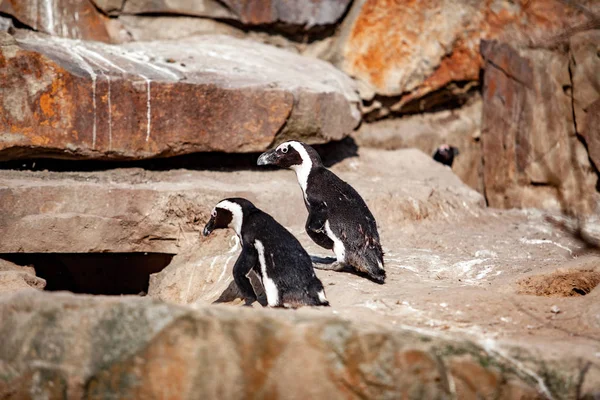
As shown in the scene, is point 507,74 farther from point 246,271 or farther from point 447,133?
point 246,271

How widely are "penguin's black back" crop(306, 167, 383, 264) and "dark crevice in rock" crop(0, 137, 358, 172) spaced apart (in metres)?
1.59

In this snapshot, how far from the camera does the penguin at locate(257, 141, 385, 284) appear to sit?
5230 millimetres

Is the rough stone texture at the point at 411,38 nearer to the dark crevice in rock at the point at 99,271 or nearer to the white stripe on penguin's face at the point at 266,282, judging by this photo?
the dark crevice in rock at the point at 99,271

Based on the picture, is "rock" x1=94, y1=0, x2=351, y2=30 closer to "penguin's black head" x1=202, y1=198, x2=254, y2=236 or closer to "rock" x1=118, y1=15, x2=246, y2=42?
"rock" x1=118, y1=15, x2=246, y2=42

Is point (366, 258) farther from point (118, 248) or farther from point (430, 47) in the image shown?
point (430, 47)

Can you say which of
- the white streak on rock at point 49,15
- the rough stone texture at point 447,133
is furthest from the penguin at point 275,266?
the rough stone texture at point 447,133

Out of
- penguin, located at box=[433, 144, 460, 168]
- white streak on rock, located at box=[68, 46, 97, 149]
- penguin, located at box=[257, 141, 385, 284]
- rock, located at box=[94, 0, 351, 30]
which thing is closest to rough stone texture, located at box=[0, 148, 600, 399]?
penguin, located at box=[257, 141, 385, 284]

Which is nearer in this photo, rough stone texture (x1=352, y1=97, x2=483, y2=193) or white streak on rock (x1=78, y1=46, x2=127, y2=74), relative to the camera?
white streak on rock (x1=78, y1=46, x2=127, y2=74)

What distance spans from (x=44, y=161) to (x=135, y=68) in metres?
1.06

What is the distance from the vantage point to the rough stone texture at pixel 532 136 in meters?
7.90

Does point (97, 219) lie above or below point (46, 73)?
below

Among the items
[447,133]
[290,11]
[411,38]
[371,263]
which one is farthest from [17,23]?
[447,133]

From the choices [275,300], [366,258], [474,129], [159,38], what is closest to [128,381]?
[275,300]

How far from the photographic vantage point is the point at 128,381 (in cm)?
349
